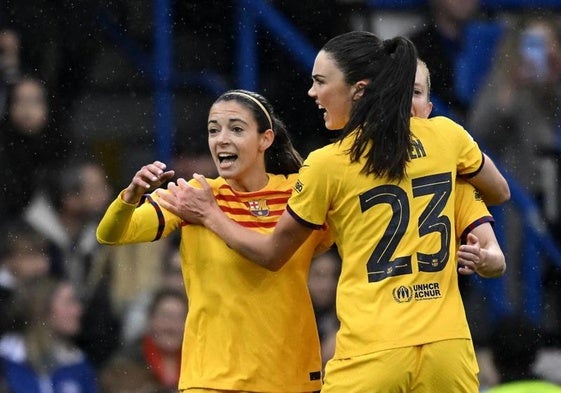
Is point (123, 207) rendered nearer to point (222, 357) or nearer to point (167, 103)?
point (222, 357)

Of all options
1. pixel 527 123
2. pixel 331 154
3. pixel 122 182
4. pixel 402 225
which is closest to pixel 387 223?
pixel 402 225

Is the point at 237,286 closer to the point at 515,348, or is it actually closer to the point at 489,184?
the point at 489,184

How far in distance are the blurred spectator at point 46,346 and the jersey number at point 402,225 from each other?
3087 millimetres

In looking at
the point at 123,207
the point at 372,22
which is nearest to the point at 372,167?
the point at 123,207

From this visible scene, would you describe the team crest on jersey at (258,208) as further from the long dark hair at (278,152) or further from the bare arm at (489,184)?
the bare arm at (489,184)

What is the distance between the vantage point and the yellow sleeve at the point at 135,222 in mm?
4027

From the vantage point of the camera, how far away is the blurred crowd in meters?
6.57

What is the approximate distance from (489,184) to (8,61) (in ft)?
10.9

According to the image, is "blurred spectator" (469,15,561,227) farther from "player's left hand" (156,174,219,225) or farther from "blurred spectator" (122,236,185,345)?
"player's left hand" (156,174,219,225)

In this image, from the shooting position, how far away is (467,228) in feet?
13.0

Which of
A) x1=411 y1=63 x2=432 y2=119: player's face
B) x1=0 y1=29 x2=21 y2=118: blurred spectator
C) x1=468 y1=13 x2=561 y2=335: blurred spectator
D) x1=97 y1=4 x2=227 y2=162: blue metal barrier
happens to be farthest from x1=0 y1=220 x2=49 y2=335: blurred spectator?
x1=411 y1=63 x2=432 y2=119: player's face

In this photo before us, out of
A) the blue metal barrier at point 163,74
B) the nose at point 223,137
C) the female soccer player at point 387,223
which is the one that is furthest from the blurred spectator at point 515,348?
the female soccer player at point 387,223

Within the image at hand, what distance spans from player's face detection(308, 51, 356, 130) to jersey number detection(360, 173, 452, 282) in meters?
0.26

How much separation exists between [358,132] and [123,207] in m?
0.71
